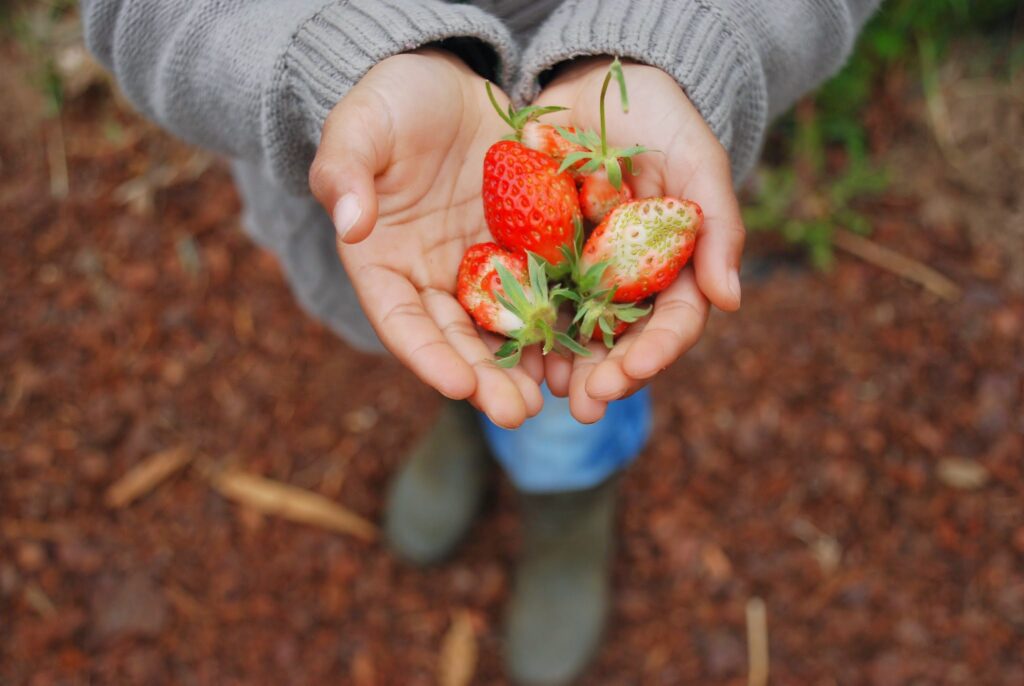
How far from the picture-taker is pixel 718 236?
105cm

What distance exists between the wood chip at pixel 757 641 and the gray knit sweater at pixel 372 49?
3.01 feet

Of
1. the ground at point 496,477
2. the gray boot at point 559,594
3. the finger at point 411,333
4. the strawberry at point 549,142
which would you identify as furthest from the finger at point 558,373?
the ground at point 496,477

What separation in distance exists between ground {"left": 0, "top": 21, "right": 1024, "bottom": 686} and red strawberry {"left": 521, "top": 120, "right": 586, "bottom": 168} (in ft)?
2.98

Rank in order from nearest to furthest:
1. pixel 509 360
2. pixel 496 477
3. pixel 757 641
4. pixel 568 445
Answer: pixel 509 360 → pixel 568 445 → pixel 757 641 → pixel 496 477

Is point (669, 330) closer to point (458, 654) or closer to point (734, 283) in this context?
point (734, 283)

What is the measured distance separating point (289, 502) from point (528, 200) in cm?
105

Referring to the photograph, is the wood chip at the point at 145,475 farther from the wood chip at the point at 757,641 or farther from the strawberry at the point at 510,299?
the wood chip at the point at 757,641

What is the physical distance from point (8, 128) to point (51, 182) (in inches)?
9.3

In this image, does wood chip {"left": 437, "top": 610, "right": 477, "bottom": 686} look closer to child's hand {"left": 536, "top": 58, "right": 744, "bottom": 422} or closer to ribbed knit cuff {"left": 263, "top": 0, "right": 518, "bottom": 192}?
child's hand {"left": 536, "top": 58, "right": 744, "bottom": 422}

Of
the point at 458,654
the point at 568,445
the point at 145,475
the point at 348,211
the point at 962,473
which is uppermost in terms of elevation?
the point at 348,211

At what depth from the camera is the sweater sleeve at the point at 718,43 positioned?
3.70 ft

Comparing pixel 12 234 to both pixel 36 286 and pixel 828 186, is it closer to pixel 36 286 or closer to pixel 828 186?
pixel 36 286

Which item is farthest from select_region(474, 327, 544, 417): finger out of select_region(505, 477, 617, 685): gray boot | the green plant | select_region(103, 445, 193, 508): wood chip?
the green plant

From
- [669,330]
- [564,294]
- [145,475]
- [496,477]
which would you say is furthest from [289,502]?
[669,330]
